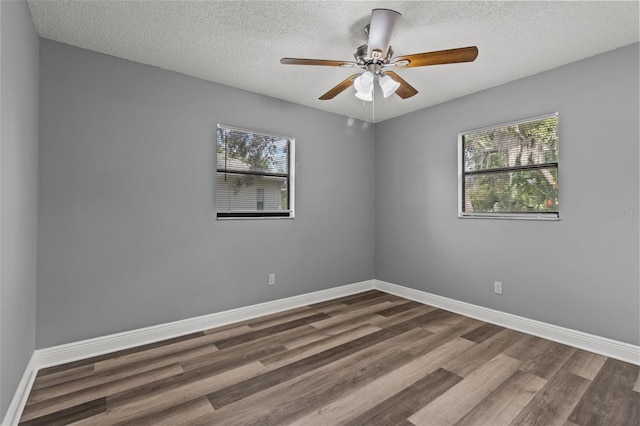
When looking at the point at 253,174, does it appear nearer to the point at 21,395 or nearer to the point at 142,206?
the point at 142,206

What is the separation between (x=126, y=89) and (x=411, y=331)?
3.44m

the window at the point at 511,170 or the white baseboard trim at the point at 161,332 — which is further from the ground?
the window at the point at 511,170

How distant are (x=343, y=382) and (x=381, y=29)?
7.71 feet

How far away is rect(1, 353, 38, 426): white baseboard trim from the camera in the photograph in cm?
170

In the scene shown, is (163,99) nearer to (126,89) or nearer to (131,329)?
(126,89)

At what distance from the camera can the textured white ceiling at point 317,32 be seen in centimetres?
204

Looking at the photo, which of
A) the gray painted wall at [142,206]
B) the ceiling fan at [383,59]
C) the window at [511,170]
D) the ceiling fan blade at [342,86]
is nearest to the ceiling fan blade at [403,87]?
the ceiling fan at [383,59]

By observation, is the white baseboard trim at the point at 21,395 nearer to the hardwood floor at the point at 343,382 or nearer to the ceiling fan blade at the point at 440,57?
the hardwood floor at the point at 343,382

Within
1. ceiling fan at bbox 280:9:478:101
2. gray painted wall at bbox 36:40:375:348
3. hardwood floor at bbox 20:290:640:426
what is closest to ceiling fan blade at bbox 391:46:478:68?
ceiling fan at bbox 280:9:478:101

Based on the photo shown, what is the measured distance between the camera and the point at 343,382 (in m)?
2.16

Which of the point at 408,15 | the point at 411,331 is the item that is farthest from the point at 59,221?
the point at 411,331

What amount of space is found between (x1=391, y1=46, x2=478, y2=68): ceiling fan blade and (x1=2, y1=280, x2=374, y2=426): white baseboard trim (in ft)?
9.13

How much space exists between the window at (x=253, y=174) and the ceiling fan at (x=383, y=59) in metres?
1.30

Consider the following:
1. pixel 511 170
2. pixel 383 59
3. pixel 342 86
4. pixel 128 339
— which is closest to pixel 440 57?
pixel 383 59
